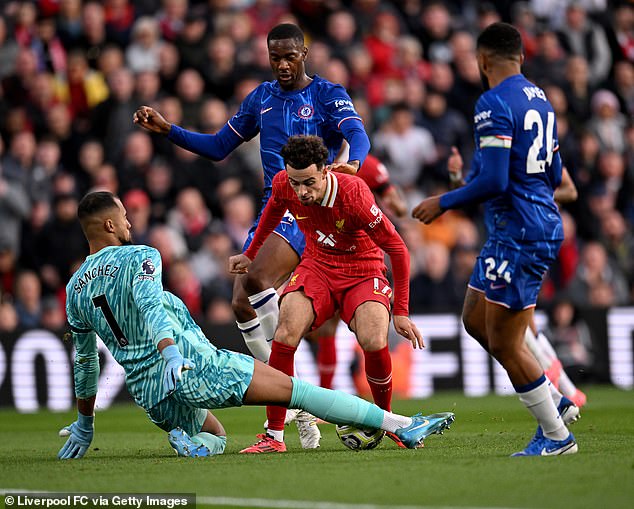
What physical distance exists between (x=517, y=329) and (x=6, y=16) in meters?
11.4

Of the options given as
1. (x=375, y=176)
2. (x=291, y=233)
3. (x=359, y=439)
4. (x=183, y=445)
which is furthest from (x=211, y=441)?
(x=375, y=176)

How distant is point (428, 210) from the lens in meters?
7.16

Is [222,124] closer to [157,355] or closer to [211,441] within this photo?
[211,441]

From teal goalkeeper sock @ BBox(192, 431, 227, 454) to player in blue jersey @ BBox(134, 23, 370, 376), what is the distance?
1.48 m

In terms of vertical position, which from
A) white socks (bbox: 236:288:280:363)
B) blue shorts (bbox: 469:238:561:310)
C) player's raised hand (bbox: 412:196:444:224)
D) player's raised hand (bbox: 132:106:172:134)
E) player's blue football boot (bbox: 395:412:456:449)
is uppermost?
player's raised hand (bbox: 132:106:172:134)

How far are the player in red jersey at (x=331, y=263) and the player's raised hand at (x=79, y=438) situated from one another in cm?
112

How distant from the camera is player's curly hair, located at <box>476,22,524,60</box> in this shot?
7.51 metres

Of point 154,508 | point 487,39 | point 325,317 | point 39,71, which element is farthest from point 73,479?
point 39,71

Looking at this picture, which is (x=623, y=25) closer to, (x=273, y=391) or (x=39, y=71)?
(x=39, y=71)

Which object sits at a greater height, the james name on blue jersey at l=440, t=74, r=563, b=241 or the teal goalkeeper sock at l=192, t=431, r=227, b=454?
the james name on blue jersey at l=440, t=74, r=563, b=241

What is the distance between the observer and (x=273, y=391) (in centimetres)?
748

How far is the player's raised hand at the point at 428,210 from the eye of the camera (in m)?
7.16

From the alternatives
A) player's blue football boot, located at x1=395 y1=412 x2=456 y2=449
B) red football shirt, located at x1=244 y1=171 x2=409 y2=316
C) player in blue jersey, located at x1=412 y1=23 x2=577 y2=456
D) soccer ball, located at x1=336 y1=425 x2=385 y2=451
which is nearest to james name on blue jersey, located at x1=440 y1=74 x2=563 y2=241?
player in blue jersey, located at x1=412 y1=23 x2=577 y2=456

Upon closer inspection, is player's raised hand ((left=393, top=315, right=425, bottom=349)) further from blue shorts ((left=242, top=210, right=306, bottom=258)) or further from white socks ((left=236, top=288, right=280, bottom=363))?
white socks ((left=236, top=288, right=280, bottom=363))
